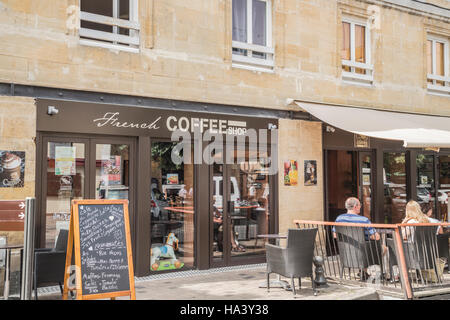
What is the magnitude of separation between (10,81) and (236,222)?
4.66 meters

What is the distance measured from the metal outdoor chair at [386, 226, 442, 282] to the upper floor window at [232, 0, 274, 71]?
14.1 ft

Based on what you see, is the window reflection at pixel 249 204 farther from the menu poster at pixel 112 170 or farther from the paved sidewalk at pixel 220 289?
the menu poster at pixel 112 170

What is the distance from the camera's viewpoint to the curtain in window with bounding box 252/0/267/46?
9531mm

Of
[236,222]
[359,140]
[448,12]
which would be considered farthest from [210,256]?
[448,12]

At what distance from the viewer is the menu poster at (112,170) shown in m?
7.81

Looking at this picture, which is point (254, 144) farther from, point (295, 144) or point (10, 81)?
point (10, 81)

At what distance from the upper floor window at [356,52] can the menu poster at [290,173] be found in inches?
99.9

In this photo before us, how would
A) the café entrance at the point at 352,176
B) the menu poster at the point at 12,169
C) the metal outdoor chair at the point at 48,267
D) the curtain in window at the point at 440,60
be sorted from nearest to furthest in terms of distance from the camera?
the metal outdoor chair at the point at 48,267, the menu poster at the point at 12,169, the café entrance at the point at 352,176, the curtain in window at the point at 440,60

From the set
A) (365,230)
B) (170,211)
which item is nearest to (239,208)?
(170,211)

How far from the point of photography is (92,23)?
25.7ft

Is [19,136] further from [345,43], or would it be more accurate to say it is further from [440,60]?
[440,60]

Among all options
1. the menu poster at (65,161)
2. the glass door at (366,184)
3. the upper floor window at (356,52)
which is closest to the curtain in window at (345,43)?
the upper floor window at (356,52)

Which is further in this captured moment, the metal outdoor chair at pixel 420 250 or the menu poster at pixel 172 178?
the menu poster at pixel 172 178

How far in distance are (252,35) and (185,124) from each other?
2.49m
